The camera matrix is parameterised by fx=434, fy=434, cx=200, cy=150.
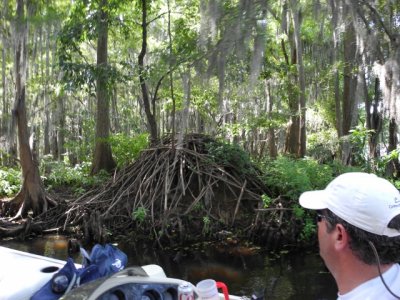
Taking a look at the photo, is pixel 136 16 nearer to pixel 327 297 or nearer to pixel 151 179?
pixel 151 179

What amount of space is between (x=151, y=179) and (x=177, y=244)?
189cm

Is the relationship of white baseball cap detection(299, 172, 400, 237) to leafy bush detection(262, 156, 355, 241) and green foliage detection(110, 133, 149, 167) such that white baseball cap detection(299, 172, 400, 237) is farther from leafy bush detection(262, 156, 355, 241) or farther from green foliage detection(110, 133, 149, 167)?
green foliage detection(110, 133, 149, 167)

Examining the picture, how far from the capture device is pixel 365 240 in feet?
4.68

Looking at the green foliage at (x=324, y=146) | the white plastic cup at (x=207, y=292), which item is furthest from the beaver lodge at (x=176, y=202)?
the white plastic cup at (x=207, y=292)

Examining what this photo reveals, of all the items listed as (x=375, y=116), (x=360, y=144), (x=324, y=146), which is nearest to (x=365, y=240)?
(x=360, y=144)

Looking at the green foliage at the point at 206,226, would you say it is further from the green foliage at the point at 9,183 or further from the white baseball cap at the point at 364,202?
the white baseball cap at the point at 364,202

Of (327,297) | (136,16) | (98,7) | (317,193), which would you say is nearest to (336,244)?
(317,193)

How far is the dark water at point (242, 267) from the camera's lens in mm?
6723

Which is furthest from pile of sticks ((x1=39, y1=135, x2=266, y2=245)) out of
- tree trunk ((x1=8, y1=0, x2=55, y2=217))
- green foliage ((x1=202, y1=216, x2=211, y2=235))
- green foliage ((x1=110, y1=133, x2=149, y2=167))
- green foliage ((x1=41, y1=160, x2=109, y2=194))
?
green foliage ((x1=110, y1=133, x2=149, y2=167))

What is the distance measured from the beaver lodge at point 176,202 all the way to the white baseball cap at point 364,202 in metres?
7.57

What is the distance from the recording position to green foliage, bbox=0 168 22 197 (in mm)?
13773

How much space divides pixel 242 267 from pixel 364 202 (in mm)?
6708

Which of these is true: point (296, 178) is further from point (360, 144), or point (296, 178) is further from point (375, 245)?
point (375, 245)

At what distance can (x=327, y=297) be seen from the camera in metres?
6.28
